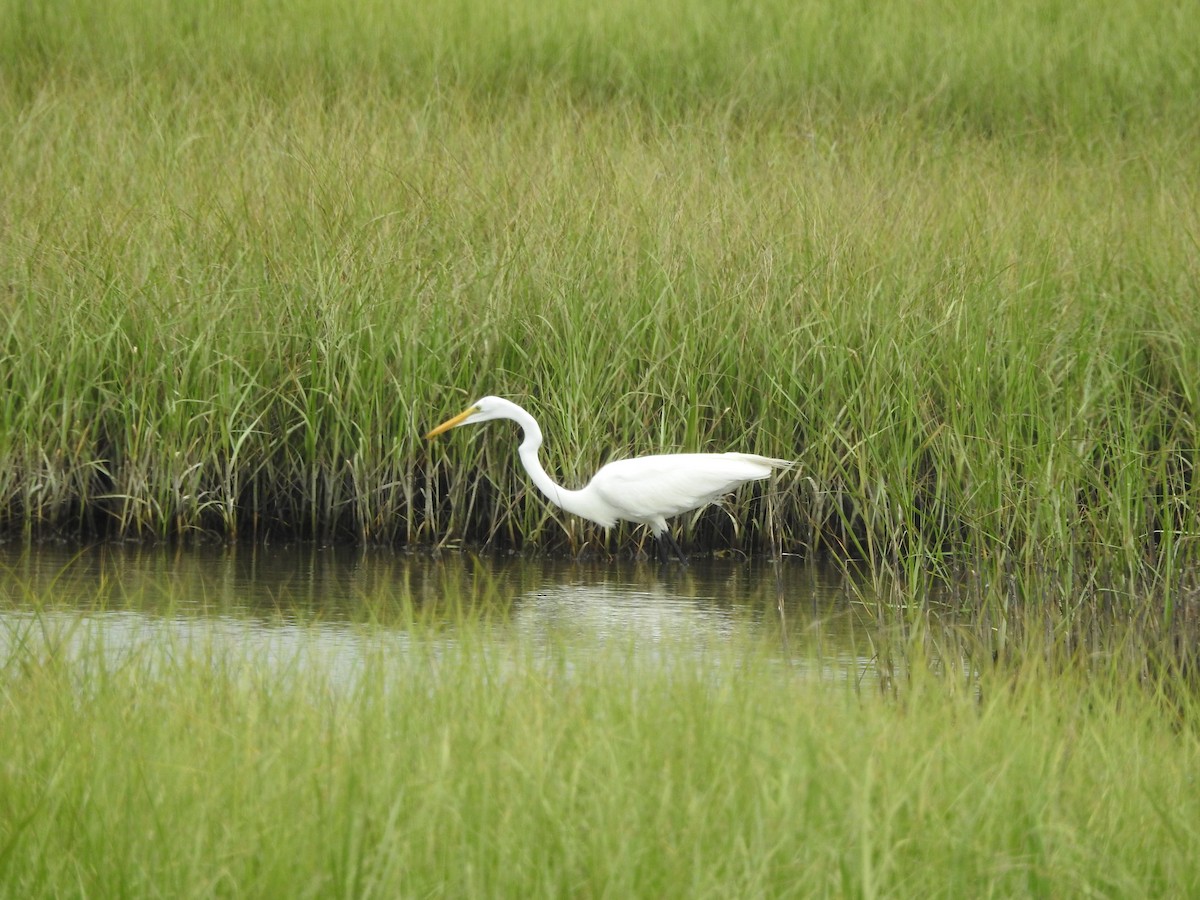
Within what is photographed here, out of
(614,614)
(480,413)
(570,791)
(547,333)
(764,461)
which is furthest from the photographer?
(547,333)

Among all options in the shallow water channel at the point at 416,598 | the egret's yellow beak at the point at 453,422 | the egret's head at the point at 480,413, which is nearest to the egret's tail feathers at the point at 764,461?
the shallow water channel at the point at 416,598

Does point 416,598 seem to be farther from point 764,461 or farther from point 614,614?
point 764,461

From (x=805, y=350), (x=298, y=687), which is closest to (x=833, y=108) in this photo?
(x=805, y=350)

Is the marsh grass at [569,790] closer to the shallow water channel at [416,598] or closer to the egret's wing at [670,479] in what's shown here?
the shallow water channel at [416,598]

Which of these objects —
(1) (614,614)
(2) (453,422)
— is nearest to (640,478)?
(1) (614,614)

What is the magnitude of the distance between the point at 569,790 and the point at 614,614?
8.58ft

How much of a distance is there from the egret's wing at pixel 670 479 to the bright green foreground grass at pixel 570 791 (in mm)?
2387

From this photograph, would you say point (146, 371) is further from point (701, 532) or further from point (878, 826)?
point (878, 826)

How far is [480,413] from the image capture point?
219 inches

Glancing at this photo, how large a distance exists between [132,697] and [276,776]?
58 centimetres

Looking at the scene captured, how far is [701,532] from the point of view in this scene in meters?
6.42

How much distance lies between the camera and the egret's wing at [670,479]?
17.9 feet

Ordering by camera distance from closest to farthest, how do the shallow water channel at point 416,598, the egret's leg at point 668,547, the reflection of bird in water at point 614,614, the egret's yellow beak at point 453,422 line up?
the shallow water channel at point 416,598 < the reflection of bird in water at point 614,614 < the egret's yellow beak at point 453,422 < the egret's leg at point 668,547

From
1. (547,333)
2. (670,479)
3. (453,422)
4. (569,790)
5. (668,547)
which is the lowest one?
(569,790)
